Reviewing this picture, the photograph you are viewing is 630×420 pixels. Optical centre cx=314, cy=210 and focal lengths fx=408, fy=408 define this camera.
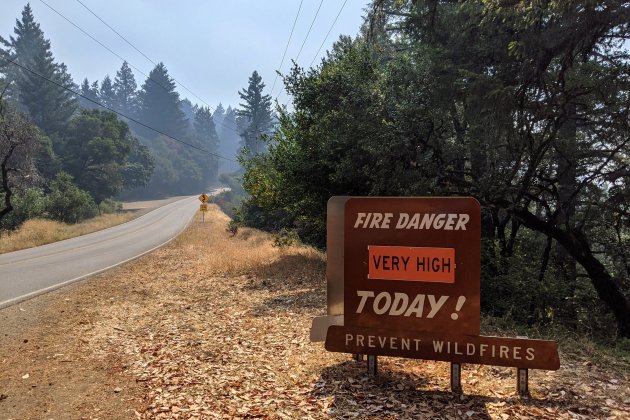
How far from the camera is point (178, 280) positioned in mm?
11984

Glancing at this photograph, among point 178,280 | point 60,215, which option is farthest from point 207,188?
point 178,280

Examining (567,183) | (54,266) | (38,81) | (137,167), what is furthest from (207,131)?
(567,183)

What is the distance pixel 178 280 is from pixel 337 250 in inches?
323

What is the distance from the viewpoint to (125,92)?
146 metres

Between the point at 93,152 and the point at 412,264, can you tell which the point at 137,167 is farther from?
the point at 412,264

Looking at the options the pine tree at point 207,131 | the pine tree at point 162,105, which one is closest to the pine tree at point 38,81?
the pine tree at point 162,105

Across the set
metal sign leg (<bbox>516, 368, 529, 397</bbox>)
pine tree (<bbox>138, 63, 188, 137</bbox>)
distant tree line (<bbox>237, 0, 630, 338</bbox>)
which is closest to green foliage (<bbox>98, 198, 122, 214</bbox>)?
distant tree line (<bbox>237, 0, 630, 338</bbox>)

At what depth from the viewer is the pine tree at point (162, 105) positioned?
412 feet

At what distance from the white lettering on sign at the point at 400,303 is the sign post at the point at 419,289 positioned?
0.01 metres

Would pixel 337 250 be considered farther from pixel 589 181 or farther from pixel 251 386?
pixel 589 181

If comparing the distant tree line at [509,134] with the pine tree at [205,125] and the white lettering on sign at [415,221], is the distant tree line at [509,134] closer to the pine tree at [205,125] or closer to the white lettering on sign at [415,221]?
the white lettering on sign at [415,221]

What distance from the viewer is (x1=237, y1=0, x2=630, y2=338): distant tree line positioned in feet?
26.3

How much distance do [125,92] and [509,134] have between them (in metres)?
160

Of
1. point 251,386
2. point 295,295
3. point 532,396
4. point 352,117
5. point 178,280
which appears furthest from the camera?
point 178,280
